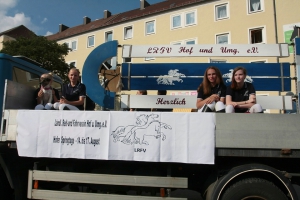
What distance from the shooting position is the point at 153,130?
11.2ft

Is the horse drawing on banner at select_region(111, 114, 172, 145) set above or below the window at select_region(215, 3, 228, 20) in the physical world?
below

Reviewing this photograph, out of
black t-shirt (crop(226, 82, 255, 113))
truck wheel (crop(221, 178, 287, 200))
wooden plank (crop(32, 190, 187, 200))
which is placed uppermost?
black t-shirt (crop(226, 82, 255, 113))

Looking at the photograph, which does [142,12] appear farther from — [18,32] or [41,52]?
[18,32]

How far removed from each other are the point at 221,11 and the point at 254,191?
1127 inches

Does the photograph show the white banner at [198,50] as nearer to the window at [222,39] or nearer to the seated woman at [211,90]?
the seated woman at [211,90]

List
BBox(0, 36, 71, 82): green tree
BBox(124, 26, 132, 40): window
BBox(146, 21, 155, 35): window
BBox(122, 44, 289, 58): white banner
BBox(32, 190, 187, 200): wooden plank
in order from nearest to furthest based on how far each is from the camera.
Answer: BBox(32, 190, 187, 200): wooden plank → BBox(122, 44, 289, 58): white banner → BBox(0, 36, 71, 82): green tree → BBox(146, 21, 155, 35): window → BBox(124, 26, 132, 40): window

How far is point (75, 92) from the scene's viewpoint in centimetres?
477

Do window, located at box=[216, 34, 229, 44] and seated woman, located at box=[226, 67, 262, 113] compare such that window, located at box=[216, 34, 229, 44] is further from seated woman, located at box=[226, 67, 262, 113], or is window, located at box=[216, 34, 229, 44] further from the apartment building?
seated woman, located at box=[226, 67, 262, 113]

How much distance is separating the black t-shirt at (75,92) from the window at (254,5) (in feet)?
87.1

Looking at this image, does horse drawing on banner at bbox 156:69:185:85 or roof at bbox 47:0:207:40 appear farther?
roof at bbox 47:0:207:40

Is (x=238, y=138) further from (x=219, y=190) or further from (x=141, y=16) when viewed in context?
(x=141, y=16)

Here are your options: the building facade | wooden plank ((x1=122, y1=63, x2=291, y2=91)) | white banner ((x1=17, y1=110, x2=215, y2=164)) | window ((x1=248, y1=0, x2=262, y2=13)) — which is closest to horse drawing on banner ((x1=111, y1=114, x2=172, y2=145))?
white banner ((x1=17, y1=110, x2=215, y2=164))

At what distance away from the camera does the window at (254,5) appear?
2688cm

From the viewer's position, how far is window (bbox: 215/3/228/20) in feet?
94.2
